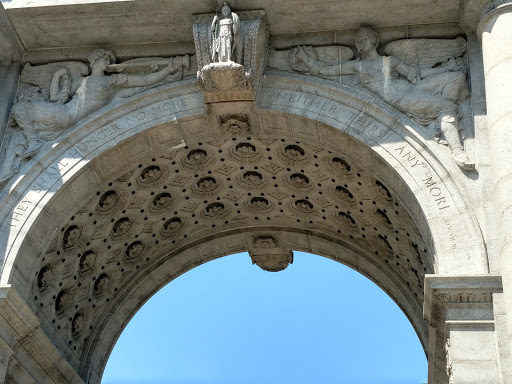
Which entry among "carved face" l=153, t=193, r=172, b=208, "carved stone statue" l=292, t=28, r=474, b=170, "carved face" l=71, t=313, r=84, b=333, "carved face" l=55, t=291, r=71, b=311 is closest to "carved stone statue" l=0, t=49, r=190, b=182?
"carved face" l=153, t=193, r=172, b=208

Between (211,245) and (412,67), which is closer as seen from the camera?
(412,67)

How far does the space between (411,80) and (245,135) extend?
10.7ft

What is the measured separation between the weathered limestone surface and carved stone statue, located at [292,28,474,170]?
0.03 m

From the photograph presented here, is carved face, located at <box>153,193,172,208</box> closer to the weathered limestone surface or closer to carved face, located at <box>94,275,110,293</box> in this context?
the weathered limestone surface

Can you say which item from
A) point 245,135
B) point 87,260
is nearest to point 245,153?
point 245,135

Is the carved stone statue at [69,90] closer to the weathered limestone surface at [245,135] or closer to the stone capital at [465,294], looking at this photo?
the weathered limestone surface at [245,135]

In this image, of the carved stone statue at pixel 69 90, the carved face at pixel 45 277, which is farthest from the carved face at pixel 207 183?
the carved face at pixel 45 277

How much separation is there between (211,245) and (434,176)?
7.37 m

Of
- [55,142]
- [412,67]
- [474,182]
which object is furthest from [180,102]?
[474,182]

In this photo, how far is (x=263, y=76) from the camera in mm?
18391

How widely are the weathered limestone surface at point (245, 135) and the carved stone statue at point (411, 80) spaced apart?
0.03 m

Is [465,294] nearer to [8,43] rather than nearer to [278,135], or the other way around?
[278,135]

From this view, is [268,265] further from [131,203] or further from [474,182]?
[474,182]

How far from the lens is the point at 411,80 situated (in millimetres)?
17922
